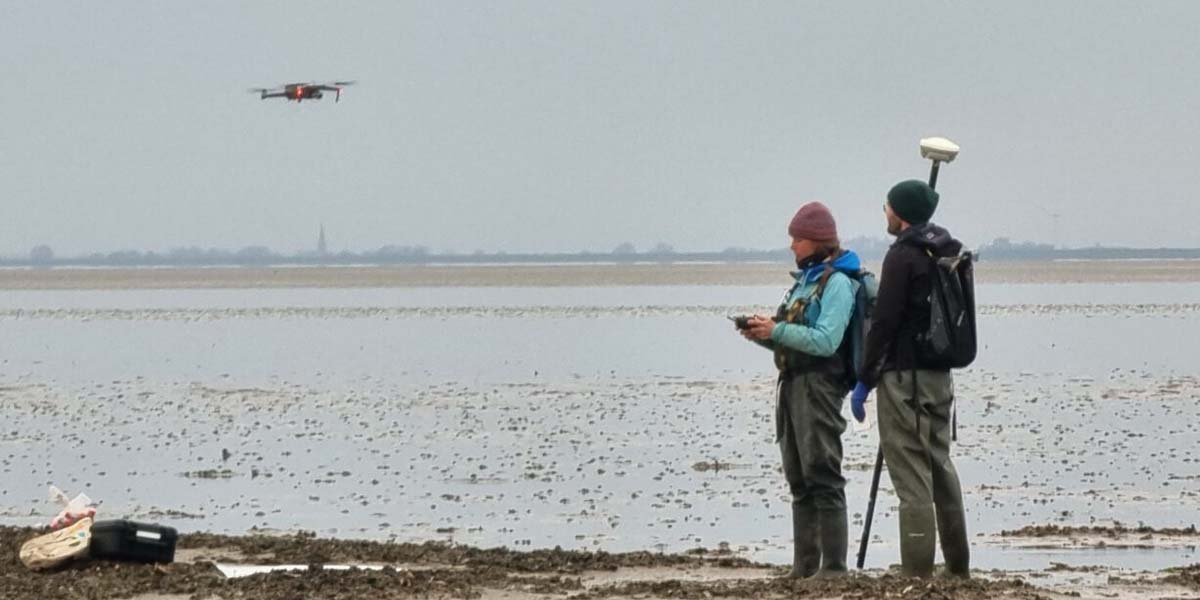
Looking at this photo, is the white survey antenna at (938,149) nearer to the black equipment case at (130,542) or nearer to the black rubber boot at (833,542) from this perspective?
the black rubber boot at (833,542)

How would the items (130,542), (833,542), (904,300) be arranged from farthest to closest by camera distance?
(130,542), (833,542), (904,300)

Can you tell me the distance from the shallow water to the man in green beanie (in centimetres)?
161

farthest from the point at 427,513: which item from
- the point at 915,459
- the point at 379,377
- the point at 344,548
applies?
the point at 379,377

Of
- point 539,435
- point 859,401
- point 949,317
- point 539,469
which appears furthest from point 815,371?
point 539,435

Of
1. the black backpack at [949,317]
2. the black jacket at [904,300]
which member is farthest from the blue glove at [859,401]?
the black backpack at [949,317]

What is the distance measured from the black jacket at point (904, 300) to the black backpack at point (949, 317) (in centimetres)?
4

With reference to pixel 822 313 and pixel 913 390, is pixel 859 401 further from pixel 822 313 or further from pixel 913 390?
pixel 822 313

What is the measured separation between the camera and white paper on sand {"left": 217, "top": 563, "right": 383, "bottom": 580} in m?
10.7

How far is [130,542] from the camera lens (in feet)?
35.9

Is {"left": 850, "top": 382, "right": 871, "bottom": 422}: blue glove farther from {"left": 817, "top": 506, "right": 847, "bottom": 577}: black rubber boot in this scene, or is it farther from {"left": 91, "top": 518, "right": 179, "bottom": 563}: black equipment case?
{"left": 91, "top": 518, "right": 179, "bottom": 563}: black equipment case

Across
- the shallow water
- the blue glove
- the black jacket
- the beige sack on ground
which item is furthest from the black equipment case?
the black jacket

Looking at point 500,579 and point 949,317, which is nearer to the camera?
point 949,317

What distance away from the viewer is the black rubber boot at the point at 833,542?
416 inches

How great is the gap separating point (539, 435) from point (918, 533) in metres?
11.0
